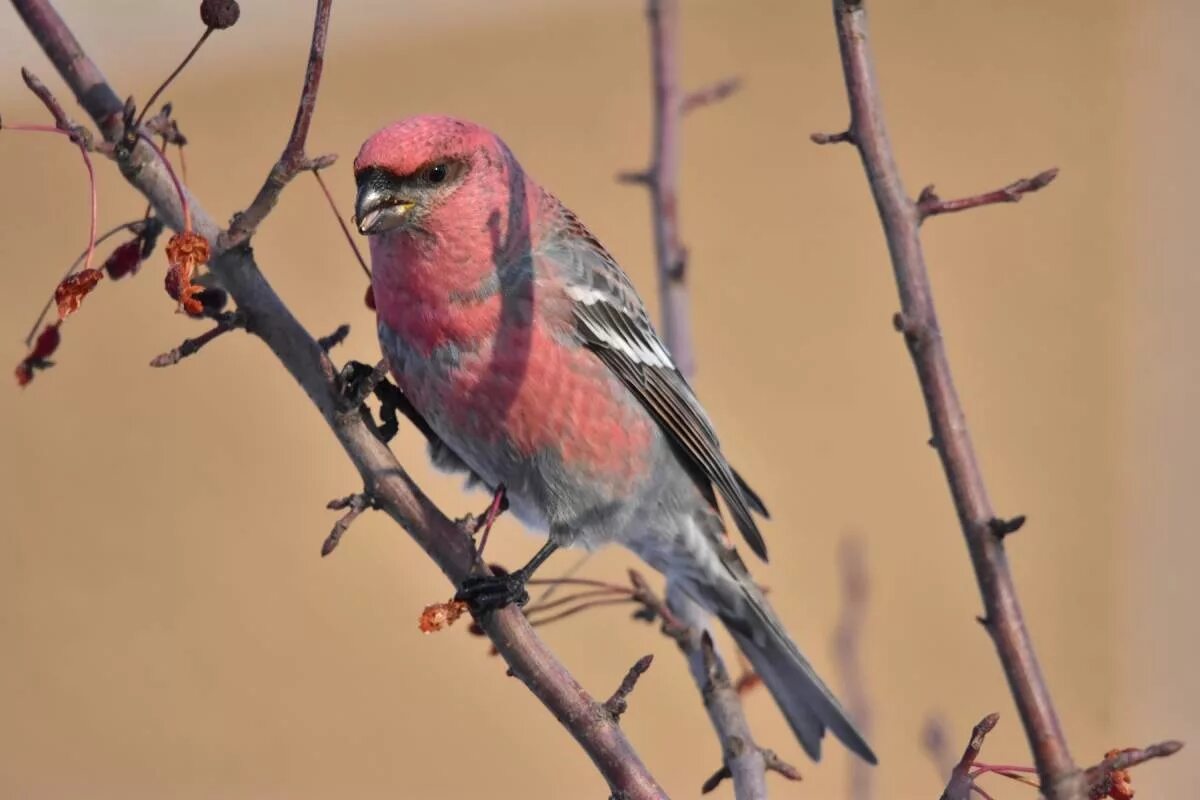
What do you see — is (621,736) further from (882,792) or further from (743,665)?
(882,792)

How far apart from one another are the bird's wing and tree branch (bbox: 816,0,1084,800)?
1.26 metres

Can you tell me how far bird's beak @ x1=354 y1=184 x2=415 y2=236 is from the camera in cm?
295

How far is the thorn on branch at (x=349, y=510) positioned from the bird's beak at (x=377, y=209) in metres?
0.76

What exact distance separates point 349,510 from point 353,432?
122 mm

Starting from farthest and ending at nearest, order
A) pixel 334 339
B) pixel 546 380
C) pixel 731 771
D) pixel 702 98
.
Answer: pixel 702 98 → pixel 546 380 → pixel 731 771 → pixel 334 339

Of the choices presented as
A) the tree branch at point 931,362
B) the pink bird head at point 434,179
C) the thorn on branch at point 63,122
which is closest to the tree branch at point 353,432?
the thorn on branch at point 63,122

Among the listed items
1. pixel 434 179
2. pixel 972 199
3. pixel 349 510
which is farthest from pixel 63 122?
pixel 972 199

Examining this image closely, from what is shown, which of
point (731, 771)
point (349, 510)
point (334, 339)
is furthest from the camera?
point (731, 771)

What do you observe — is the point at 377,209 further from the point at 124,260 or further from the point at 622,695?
the point at 622,695

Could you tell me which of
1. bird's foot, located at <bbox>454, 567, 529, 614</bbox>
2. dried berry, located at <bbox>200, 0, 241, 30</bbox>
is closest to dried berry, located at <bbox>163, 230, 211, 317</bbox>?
dried berry, located at <bbox>200, 0, 241, 30</bbox>

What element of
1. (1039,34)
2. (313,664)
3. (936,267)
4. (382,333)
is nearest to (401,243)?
(382,333)

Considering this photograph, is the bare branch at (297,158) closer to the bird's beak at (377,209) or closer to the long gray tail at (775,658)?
the bird's beak at (377,209)

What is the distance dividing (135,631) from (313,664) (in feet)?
2.62

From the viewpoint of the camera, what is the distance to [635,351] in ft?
11.8
